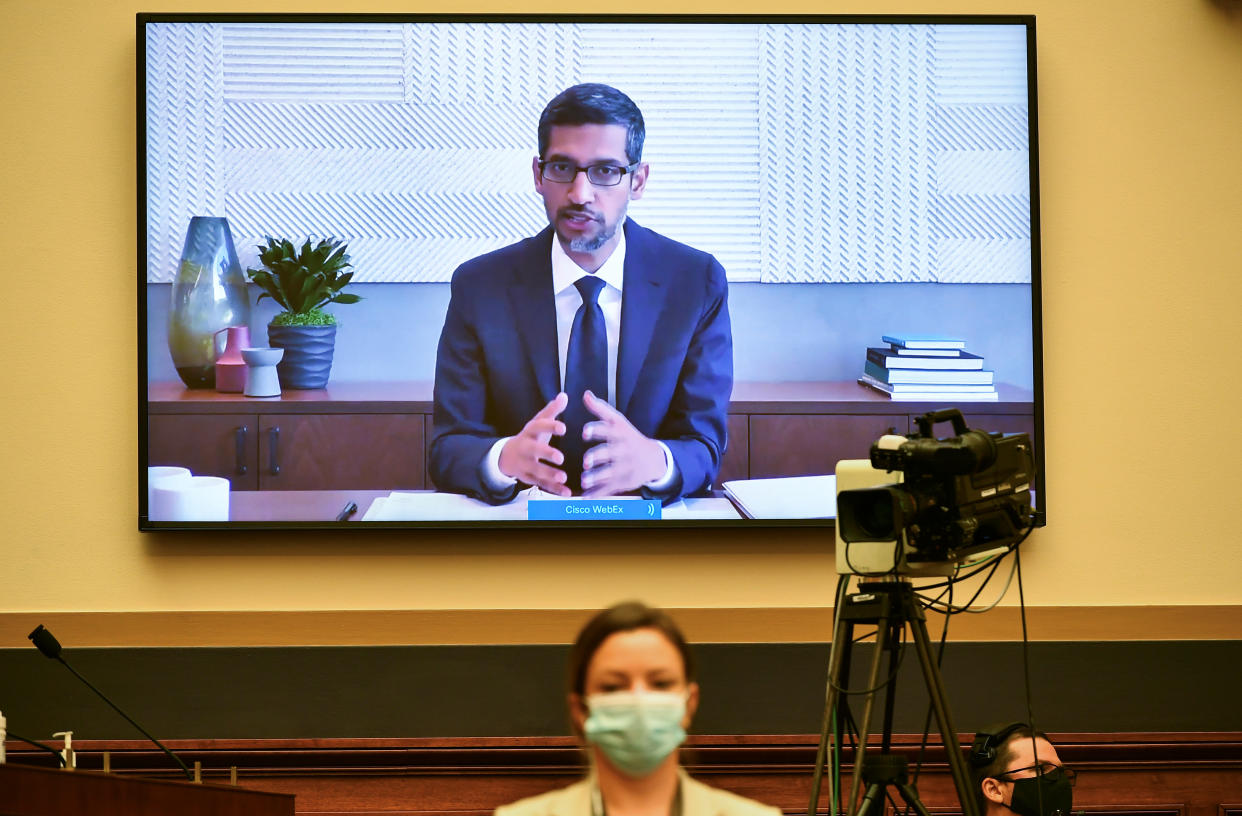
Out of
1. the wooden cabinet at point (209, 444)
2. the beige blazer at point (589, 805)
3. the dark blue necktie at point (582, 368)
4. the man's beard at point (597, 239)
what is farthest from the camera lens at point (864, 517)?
the wooden cabinet at point (209, 444)

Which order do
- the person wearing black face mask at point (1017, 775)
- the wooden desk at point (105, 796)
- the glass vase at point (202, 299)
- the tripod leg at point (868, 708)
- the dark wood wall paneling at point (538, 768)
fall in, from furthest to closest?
the glass vase at point (202, 299), the dark wood wall paneling at point (538, 768), the person wearing black face mask at point (1017, 775), the tripod leg at point (868, 708), the wooden desk at point (105, 796)

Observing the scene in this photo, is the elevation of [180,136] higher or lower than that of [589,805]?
higher

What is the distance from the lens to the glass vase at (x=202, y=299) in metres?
3.35

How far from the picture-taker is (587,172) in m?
3.43

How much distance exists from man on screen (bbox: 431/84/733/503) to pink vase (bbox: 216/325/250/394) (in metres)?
0.53

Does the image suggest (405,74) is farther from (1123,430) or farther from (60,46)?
(1123,430)

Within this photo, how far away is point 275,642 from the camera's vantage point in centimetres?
343

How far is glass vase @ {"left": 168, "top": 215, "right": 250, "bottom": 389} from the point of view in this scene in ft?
11.0

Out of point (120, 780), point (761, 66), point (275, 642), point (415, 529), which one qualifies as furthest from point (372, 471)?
point (761, 66)

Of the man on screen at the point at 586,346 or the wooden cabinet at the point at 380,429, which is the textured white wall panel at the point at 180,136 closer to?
the wooden cabinet at the point at 380,429

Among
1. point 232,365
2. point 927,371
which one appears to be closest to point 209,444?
point 232,365

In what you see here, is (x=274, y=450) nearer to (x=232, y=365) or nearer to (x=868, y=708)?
(x=232, y=365)

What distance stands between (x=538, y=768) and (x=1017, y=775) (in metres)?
1.13

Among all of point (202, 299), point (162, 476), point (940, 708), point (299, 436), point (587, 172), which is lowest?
point (940, 708)
